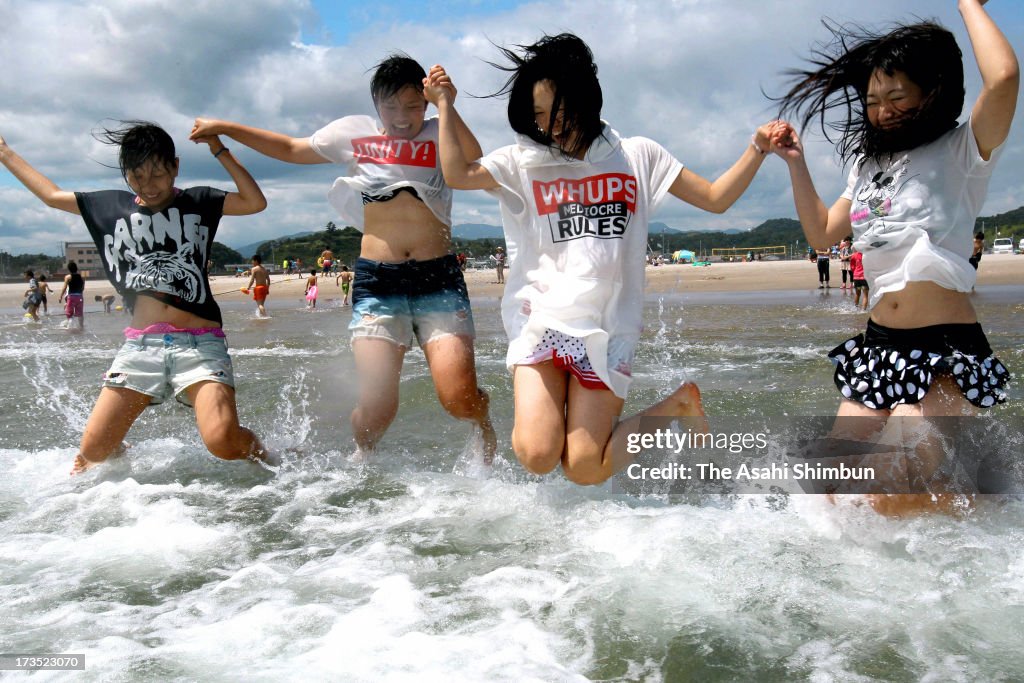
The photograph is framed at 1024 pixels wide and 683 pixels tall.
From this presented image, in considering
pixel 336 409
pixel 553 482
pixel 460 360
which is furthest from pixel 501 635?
pixel 336 409

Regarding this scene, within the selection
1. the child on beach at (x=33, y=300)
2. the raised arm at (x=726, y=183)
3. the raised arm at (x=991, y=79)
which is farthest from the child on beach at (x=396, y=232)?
the child on beach at (x=33, y=300)

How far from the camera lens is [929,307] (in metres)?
3.22

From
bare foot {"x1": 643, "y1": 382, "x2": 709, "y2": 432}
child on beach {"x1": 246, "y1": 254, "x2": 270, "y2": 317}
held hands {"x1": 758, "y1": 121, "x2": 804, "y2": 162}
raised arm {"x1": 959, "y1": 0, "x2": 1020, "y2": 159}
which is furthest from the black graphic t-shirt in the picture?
child on beach {"x1": 246, "y1": 254, "x2": 270, "y2": 317}

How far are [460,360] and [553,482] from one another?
32.7 inches

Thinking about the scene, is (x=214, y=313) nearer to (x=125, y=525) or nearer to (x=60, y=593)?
(x=125, y=525)

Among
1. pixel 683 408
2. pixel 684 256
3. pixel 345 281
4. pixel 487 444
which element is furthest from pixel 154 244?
pixel 684 256

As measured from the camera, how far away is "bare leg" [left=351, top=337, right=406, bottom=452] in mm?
4488

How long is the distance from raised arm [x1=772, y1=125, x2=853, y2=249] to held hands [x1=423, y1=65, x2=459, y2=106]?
4.75 feet

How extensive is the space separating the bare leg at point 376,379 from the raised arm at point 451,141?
1.17 metres

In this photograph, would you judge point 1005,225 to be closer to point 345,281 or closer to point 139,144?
point 345,281

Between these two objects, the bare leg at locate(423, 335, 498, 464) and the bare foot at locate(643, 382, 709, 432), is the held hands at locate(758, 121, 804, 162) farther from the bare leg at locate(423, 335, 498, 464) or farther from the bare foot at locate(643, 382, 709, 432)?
the bare leg at locate(423, 335, 498, 464)

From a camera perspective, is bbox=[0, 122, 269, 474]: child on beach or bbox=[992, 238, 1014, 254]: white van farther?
bbox=[992, 238, 1014, 254]: white van

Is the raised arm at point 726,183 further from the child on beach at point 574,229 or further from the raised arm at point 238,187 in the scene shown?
the raised arm at point 238,187

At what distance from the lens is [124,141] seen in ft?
14.2
